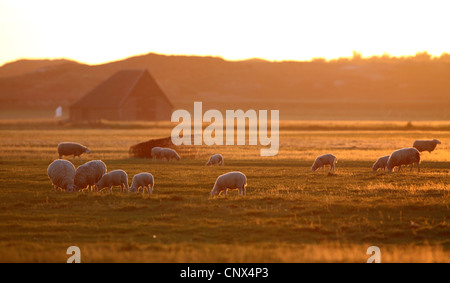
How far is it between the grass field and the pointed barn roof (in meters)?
65.0

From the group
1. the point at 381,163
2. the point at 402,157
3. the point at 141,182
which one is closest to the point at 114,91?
the point at 381,163

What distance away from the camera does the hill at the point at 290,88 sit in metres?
151

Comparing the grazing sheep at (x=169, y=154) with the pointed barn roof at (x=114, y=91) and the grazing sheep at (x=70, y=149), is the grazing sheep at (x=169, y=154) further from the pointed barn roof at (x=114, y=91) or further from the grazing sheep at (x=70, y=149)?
the pointed barn roof at (x=114, y=91)

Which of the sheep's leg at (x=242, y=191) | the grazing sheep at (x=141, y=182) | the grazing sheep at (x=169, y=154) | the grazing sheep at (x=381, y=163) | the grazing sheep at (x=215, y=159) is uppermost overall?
the grazing sheep at (x=169, y=154)

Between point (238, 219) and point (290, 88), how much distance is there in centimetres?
16832

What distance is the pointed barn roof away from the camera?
93.8 m

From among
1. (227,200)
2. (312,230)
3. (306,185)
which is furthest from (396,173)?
(312,230)

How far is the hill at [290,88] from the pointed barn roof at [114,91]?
1808 inches

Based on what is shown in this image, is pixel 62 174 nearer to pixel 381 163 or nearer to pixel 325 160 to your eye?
pixel 325 160

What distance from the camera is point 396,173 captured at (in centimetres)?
2848

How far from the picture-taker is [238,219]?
17.3 meters

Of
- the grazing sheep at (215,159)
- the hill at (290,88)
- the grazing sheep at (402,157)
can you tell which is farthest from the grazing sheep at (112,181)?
the hill at (290,88)

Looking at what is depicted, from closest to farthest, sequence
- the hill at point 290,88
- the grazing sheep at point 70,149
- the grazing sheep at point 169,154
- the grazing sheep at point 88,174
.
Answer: the grazing sheep at point 88,174, the grazing sheep at point 70,149, the grazing sheep at point 169,154, the hill at point 290,88
